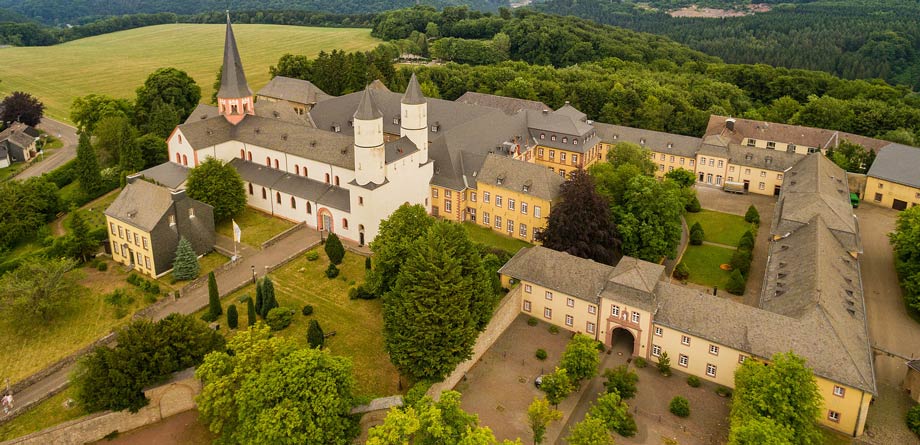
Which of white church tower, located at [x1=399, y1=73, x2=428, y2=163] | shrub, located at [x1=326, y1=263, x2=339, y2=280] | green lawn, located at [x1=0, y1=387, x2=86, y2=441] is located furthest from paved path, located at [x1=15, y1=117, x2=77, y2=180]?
white church tower, located at [x1=399, y1=73, x2=428, y2=163]

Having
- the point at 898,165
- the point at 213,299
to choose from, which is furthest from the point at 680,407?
the point at 898,165

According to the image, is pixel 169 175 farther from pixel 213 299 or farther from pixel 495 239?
pixel 495 239

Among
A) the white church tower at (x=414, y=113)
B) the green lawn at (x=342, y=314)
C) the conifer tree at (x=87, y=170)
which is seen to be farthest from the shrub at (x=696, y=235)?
the conifer tree at (x=87, y=170)

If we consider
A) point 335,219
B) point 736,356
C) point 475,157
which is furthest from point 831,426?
point 335,219

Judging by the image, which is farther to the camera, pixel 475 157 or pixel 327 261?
pixel 475 157

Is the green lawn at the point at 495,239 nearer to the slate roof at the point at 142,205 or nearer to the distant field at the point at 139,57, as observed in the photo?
the slate roof at the point at 142,205

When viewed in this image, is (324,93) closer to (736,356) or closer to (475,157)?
(475,157)

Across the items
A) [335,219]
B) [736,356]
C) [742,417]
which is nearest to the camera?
[742,417]
